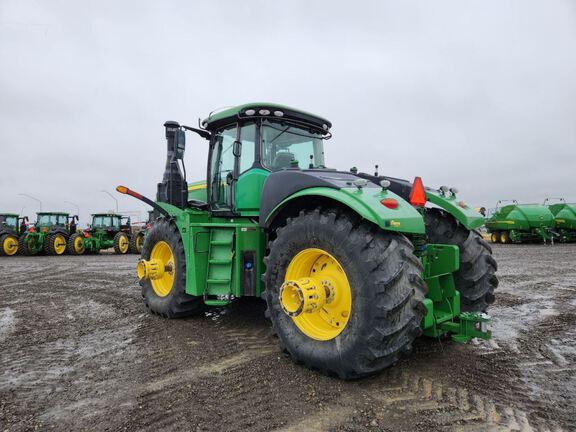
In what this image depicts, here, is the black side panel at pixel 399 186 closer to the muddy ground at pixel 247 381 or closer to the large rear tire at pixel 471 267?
the large rear tire at pixel 471 267

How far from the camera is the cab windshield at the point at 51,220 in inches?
757

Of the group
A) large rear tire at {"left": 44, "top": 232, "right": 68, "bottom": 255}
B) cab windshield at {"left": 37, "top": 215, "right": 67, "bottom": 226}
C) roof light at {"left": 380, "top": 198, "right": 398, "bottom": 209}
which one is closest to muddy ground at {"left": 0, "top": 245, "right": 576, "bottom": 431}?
roof light at {"left": 380, "top": 198, "right": 398, "bottom": 209}

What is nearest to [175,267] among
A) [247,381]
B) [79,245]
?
[247,381]

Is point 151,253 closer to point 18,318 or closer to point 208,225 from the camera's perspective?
point 208,225

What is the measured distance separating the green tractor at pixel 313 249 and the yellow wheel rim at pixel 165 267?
0.02 m

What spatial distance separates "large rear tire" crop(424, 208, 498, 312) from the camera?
383 centimetres

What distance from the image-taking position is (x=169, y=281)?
5512 millimetres

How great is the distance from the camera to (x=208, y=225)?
4.62 meters

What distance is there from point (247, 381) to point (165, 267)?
2.77m

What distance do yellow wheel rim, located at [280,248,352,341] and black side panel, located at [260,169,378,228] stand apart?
0.57 m

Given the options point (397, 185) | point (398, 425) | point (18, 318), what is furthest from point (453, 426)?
point (18, 318)

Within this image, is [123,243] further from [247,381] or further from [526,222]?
[526,222]

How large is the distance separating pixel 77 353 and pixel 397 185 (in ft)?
12.0

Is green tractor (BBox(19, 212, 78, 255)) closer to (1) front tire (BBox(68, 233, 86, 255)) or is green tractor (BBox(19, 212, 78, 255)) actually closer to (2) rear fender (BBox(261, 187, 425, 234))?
(1) front tire (BBox(68, 233, 86, 255))
